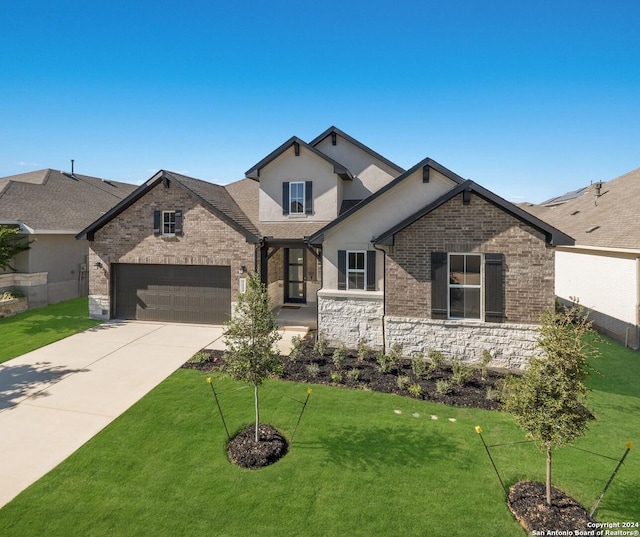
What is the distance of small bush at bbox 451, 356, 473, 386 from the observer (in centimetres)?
945

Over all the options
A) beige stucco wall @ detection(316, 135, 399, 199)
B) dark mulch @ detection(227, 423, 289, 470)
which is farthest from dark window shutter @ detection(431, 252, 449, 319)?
beige stucco wall @ detection(316, 135, 399, 199)

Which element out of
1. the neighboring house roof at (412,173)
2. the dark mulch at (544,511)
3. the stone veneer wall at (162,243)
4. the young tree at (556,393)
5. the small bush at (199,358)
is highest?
the neighboring house roof at (412,173)

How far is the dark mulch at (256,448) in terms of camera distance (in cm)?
627

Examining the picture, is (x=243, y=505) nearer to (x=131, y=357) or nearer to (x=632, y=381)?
(x=131, y=357)

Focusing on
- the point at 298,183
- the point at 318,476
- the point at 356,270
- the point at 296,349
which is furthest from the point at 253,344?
the point at 298,183

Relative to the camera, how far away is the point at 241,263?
47.5 feet

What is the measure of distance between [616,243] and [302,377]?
1275 cm

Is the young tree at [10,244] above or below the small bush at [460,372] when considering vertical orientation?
above

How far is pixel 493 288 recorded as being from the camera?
414 inches

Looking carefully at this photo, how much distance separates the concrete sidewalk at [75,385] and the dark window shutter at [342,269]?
2.96 m

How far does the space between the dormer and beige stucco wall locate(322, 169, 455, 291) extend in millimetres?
2900

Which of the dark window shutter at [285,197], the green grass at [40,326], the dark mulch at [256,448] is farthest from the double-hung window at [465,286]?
the green grass at [40,326]

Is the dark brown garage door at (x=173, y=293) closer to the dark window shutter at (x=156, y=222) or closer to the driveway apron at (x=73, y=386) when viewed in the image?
the driveway apron at (x=73, y=386)

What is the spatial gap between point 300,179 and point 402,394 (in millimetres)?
9873
